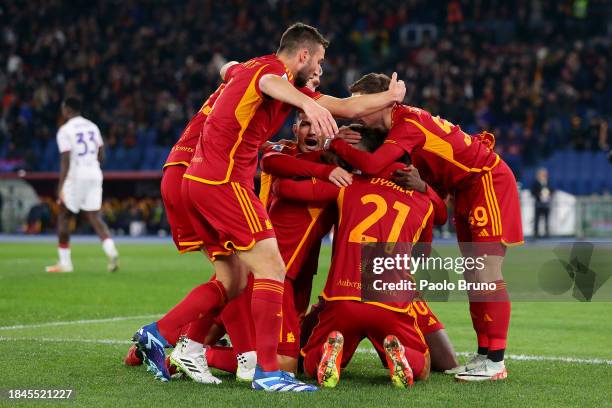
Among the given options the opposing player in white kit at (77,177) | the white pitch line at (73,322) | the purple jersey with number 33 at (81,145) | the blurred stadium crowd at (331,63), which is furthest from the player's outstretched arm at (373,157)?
the blurred stadium crowd at (331,63)

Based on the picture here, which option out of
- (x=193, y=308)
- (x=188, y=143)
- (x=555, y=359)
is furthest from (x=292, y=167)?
(x=555, y=359)

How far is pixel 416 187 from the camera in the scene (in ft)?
20.4

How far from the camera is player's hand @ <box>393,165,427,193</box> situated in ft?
20.3

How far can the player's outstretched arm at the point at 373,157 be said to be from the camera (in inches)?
238

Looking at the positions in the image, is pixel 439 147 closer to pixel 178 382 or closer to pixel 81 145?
pixel 178 382

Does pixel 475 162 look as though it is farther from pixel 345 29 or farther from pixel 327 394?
pixel 345 29

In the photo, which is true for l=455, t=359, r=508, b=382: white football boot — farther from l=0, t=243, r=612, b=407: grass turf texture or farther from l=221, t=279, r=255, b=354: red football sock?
l=221, t=279, r=255, b=354: red football sock

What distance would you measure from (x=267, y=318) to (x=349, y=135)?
4.40 ft

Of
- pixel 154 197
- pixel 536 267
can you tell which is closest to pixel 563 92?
pixel 154 197

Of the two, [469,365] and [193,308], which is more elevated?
[193,308]

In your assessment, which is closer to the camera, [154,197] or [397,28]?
[154,197]

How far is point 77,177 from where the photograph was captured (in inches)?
566

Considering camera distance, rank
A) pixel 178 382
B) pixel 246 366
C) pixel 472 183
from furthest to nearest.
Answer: pixel 472 183
pixel 246 366
pixel 178 382

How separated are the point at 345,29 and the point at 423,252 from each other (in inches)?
1012
